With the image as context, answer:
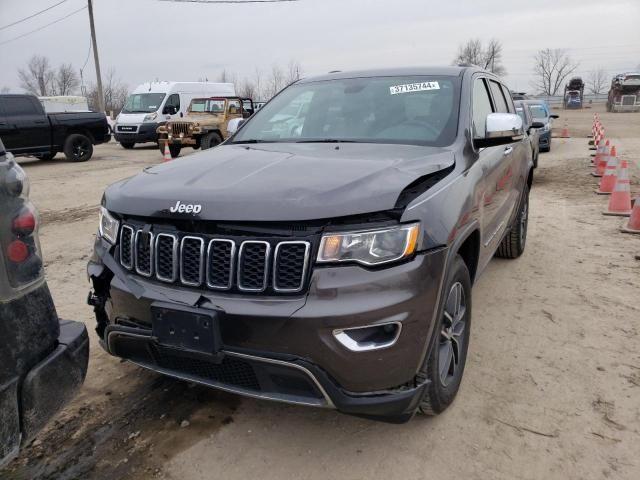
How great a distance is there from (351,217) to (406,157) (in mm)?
806

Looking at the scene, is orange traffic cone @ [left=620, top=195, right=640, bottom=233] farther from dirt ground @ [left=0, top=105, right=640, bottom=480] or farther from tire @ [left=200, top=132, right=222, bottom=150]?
tire @ [left=200, top=132, right=222, bottom=150]

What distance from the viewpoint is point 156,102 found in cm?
2034

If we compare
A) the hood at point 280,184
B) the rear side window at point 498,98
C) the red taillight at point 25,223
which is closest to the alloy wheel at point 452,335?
the hood at point 280,184

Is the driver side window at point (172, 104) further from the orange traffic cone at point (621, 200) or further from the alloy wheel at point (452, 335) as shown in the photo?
the alloy wheel at point (452, 335)

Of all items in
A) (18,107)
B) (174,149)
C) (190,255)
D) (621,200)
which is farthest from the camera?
(174,149)

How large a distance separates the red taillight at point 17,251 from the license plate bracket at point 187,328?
2.03 ft

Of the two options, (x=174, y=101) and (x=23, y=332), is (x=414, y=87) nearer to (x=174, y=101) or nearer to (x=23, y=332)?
(x=23, y=332)

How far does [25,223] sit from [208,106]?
55.3 ft

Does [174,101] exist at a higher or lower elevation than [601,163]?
higher

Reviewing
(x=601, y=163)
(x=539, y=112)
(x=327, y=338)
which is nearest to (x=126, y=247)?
(x=327, y=338)

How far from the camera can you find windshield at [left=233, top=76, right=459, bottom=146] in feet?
10.9

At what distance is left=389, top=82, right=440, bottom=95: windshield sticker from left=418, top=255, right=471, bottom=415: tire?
136 cm

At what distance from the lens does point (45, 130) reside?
14.7 meters

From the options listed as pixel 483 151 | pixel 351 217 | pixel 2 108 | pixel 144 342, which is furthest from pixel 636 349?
pixel 2 108
